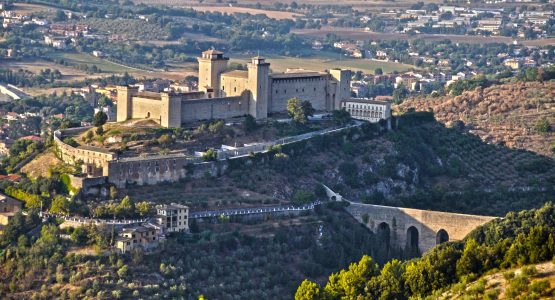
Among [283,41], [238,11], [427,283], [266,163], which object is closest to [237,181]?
[266,163]

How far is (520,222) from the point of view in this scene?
50.6 m

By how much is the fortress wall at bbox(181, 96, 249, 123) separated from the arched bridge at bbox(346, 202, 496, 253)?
7.10 metres

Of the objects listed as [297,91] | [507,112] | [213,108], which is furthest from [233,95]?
A: [507,112]

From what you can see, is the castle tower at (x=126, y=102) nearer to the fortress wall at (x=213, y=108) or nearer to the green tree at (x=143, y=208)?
the fortress wall at (x=213, y=108)

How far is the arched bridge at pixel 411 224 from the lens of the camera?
55.1 m

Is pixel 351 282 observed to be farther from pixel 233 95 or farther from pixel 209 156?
pixel 233 95

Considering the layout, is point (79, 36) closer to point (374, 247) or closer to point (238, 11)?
point (238, 11)

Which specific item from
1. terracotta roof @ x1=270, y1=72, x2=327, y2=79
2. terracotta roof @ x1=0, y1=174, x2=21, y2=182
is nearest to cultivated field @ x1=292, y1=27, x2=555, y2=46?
terracotta roof @ x1=270, y1=72, x2=327, y2=79

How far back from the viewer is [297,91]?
209 ft

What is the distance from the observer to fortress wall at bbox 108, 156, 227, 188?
173 ft

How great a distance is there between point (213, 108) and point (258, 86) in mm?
2273

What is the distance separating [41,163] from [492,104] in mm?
32306

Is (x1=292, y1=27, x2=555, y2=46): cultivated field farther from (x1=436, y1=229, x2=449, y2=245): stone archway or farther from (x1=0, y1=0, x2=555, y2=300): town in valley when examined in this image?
(x1=436, y1=229, x2=449, y2=245): stone archway

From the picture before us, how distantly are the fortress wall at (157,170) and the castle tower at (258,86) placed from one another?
5852 mm
